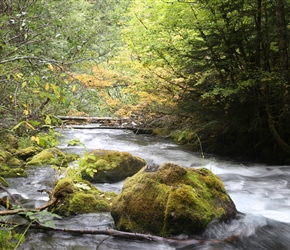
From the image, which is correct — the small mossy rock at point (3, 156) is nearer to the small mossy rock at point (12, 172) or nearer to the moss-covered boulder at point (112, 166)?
the small mossy rock at point (12, 172)

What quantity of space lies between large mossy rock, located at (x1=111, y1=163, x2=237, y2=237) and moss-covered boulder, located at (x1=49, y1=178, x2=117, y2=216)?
0.59 metres

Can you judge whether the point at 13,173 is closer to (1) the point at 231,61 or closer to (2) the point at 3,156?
(2) the point at 3,156

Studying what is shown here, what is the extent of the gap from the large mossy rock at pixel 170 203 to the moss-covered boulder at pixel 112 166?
244cm

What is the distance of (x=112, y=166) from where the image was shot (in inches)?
299

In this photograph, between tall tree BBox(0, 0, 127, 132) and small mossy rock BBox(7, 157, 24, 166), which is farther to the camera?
small mossy rock BBox(7, 157, 24, 166)

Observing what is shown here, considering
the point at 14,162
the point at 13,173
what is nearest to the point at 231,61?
the point at 13,173

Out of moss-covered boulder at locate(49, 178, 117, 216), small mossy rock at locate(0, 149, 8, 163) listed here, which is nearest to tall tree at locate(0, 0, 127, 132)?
moss-covered boulder at locate(49, 178, 117, 216)

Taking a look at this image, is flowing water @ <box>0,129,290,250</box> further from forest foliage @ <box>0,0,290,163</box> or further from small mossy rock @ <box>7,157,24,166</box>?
forest foliage @ <box>0,0,290,163</box>

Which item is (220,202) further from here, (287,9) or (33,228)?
(287,9)

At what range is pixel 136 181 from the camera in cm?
488

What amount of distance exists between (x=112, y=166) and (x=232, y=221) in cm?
353

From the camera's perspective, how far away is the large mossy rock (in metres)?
4.18

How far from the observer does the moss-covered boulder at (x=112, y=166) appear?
7.29 meters

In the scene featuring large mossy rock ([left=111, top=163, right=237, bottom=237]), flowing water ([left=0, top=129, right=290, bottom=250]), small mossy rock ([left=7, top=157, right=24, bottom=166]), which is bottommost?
small mossy rock ([left=7, top=157, right=24, bottom=166])
